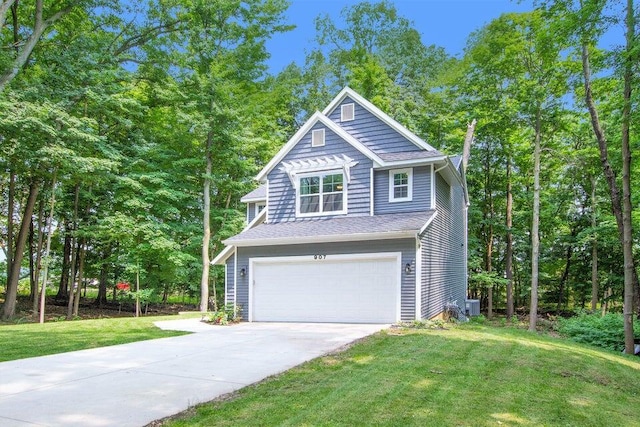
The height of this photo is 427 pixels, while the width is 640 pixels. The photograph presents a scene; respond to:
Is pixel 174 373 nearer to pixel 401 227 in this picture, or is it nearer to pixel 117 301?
pixel 401 227

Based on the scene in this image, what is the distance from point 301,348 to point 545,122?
13.5 m

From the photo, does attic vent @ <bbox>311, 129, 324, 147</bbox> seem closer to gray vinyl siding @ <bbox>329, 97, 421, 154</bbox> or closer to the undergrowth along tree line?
gray vinyl siding @ <bbox>329, 97, 421, 154</bbox>

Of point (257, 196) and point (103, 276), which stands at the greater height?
point (257, 196)

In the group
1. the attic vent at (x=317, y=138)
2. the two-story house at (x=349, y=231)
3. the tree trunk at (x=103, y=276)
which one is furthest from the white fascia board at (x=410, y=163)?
the tree trunk at (x=103, y=276)

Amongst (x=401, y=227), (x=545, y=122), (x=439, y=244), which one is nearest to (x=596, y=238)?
(x=545, y=122)

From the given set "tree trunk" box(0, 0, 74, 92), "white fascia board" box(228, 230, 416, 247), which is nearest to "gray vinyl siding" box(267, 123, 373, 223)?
"white fascia board" box(228, 230, 416, 247)

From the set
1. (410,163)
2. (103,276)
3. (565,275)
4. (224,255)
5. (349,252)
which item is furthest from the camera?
(565,275)

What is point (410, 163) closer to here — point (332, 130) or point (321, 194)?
point (332, 130)

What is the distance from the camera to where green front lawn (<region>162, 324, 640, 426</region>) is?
4004 mm

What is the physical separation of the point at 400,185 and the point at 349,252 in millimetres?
2827

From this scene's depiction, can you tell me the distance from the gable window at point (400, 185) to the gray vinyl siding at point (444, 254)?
1.05m

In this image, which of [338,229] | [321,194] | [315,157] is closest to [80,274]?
[321,194]

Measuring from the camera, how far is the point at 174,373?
5.84 meters

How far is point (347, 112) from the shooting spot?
1508 centimetres
